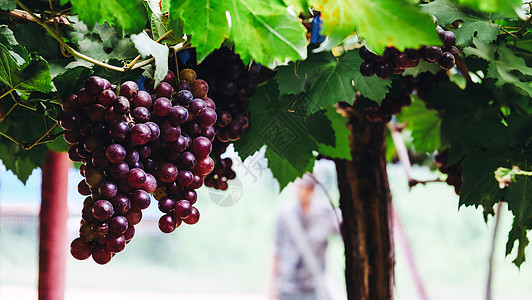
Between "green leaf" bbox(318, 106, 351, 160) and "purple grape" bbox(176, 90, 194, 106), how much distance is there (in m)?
0.34

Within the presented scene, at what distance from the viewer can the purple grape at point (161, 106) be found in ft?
1.65

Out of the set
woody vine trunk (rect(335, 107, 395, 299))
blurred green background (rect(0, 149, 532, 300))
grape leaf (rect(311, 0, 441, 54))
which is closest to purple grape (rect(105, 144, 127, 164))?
grape leaf (rect(311, 0, 441, 54))

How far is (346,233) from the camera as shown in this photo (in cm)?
96

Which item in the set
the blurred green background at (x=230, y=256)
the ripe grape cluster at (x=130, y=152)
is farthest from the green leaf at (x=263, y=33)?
the blurred green background at (x=230, y=256)

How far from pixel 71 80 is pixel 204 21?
169 millimetres

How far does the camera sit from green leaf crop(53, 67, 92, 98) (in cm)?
51

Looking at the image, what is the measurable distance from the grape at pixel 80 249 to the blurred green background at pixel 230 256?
13.2ft

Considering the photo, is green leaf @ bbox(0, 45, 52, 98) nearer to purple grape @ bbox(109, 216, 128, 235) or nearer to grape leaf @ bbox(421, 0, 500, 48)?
purple grape @ bbox(109, 216, 128, 235)

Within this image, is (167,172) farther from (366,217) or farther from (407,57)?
(366,217)

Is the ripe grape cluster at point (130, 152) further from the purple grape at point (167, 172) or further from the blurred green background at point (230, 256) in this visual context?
the blurred green background at point (230, 256)

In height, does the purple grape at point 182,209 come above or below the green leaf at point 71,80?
below

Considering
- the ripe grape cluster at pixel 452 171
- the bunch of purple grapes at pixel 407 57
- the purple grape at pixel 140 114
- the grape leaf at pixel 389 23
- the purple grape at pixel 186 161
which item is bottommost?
the ripe grape cluster at pixel 452 171

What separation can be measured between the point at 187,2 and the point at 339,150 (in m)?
0.49

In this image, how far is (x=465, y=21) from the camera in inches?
23.2
